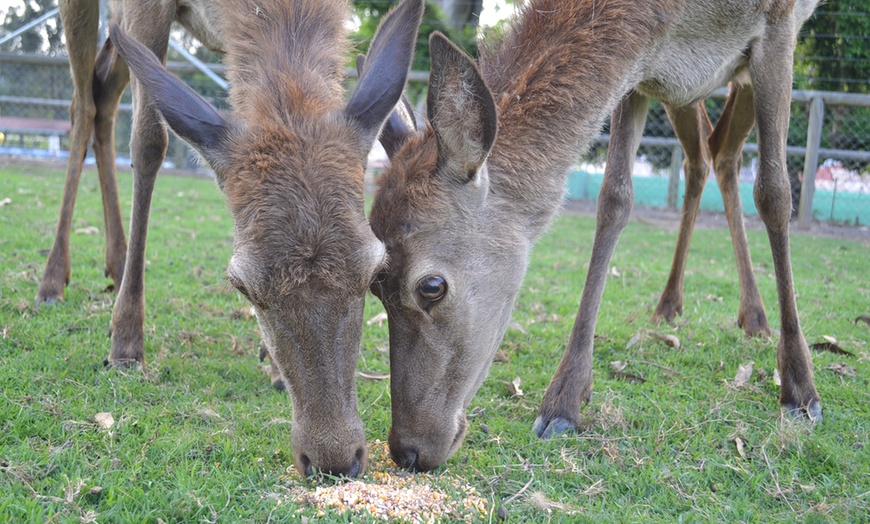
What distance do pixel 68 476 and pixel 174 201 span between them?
967cm

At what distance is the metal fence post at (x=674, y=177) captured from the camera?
1434cm

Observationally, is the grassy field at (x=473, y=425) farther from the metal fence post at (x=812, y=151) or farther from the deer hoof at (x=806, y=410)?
the metal fence post at (x=812, y=151)

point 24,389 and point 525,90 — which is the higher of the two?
point 525,90

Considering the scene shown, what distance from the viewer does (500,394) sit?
4191 mm

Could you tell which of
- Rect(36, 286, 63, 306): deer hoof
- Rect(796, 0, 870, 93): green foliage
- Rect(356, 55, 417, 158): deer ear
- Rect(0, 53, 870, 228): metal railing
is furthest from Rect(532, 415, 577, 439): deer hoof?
Rect(796, 0, 870, 93): green foliage

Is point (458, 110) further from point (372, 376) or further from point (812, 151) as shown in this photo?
point (812, 151)

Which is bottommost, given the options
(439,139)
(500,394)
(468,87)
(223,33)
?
(500,394)

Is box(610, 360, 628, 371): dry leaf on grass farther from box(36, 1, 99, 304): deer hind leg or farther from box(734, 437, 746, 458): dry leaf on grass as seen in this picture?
box(36, 1, 99, 304): deer hind leg

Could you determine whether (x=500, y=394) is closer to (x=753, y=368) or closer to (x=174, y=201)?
(x=753, y=368)

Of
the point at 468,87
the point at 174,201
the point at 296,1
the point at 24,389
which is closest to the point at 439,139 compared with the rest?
the point at 468,87

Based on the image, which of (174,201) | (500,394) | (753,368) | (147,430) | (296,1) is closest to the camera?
(147,430)

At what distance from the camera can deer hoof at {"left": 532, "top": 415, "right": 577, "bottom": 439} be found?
3.64 metres

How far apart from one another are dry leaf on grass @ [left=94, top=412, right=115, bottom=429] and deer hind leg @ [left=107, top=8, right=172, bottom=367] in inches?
32.2

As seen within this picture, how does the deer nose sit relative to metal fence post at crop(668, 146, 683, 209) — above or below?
below
